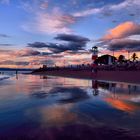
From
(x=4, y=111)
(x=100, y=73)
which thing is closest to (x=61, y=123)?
(x=4, y=111)

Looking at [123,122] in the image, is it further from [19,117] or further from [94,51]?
[94,51]

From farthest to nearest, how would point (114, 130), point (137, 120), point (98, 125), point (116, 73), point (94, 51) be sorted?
point (94, 51)
point (116, 73)
point (137, 120)
point (98, 125)
point (114, 130)

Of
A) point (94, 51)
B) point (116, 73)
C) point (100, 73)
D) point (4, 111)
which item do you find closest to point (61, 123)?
point (4, 111)

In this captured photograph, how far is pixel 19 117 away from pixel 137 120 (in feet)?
16.3

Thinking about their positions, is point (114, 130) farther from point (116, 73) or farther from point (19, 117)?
point (116, 73)

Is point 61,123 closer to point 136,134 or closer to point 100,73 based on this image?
point 136,134

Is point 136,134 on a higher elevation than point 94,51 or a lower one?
lower

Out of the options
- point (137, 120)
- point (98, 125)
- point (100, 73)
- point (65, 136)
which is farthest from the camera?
point (100, 73)

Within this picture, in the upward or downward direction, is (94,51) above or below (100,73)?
above

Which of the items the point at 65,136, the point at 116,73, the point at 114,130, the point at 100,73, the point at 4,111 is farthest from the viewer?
the point at 100,73

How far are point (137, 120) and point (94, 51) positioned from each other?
221ft

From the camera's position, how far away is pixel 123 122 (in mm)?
9844

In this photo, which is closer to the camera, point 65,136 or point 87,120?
point 65,136

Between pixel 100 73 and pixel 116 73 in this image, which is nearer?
pixel 116 73
